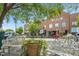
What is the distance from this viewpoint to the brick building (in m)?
2.66

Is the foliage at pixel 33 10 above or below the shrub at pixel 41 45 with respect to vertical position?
above

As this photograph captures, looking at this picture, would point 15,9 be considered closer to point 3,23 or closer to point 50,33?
point 3,23

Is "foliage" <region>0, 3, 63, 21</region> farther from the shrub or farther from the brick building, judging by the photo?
the shrub

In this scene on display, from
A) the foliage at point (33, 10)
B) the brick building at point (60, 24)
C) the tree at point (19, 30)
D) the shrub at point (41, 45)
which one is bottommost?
the shrub at point (41, 45)

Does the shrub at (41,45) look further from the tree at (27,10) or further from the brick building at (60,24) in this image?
the tree at (27,10)

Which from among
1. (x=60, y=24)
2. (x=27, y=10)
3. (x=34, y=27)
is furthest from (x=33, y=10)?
(x=60, y=24)

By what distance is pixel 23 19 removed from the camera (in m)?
2.69

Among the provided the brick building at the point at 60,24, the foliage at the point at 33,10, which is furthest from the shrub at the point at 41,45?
the foliage at the point at 33,10

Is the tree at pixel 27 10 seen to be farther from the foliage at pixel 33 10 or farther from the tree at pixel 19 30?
the tree at pixel 19 30

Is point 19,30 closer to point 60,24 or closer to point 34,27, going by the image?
point 34,27

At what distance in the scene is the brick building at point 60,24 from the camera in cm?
266

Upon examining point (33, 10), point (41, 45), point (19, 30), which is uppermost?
point (33, 10)

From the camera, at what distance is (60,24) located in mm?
2686

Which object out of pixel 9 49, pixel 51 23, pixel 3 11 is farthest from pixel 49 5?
pixel 9 49
